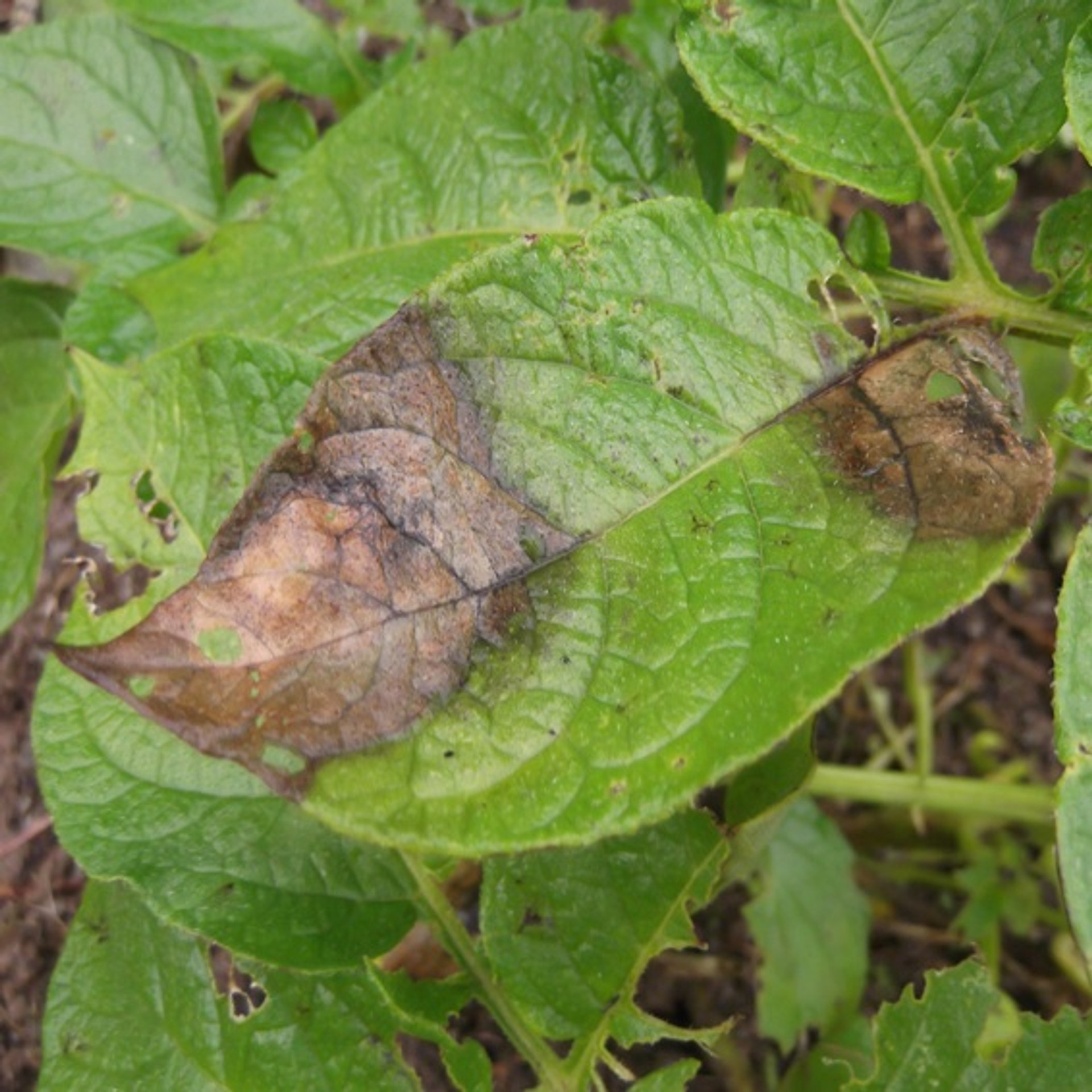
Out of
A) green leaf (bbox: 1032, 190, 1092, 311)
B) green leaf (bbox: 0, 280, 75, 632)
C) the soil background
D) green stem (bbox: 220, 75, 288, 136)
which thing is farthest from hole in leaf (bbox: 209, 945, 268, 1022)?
green stem (bbox: 220, 75, 288, 136)

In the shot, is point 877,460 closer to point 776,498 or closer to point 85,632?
point 776,498

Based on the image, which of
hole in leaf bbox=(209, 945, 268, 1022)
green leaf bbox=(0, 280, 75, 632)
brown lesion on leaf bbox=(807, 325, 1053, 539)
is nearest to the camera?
brown lesion on leaf bbox=(807, 325, 1053, 539)

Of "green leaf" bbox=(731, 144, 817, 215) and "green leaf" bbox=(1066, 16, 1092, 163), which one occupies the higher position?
"green leaf" bbox=(1066, 16, 1092, 163)

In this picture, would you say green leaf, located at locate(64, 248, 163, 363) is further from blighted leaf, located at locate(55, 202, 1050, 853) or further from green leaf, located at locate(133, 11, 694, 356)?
blighted leaf, located at locate(55, 202, 1050, 853)

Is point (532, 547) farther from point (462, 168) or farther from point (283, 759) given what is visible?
point (462, 168)

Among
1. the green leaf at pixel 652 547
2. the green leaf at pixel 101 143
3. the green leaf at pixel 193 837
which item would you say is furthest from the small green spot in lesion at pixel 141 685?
the green leaf at pixel 101 143

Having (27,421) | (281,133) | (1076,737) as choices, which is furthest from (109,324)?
(1076,737)
